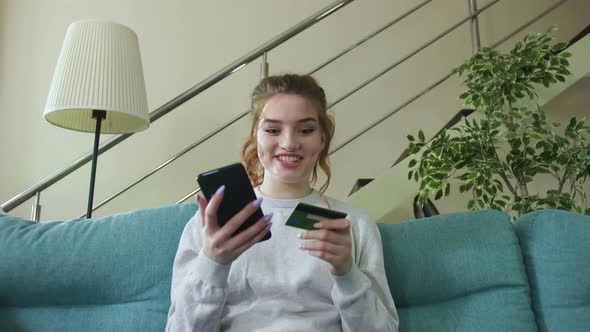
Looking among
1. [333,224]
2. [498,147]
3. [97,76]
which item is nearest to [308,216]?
[333,224]

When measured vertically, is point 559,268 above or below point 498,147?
below

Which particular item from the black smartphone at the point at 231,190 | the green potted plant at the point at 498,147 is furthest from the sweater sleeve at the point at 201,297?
the green potted plant at the point at 498,147

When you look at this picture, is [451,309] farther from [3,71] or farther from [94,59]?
[3,71]

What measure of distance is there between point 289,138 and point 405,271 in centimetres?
41

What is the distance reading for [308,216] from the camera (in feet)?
2.93

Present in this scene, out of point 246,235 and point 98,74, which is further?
point 98,74

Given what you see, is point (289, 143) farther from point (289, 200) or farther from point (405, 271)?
point (405, 271)

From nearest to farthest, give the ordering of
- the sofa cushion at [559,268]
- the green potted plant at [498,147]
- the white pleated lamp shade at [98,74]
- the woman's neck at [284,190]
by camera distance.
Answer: the sofa cushion at [559,268]
the woman's neck at [284,190]
the white pleated lamp shade at [98,74]
the green potted plant at [498,147]

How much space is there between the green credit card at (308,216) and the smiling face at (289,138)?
292 mm

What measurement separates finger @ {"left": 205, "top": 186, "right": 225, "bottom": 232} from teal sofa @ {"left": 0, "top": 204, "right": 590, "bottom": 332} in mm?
361

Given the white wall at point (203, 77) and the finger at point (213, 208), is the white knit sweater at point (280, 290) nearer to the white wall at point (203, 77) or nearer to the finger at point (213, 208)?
the finger at point (213, 208)

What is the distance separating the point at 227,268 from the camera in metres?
0.98

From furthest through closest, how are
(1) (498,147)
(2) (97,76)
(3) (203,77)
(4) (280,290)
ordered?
(3) (203,77), (1) (498,147), (2) (97,76), (4) (280,290)

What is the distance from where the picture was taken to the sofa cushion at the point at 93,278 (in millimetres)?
1207
